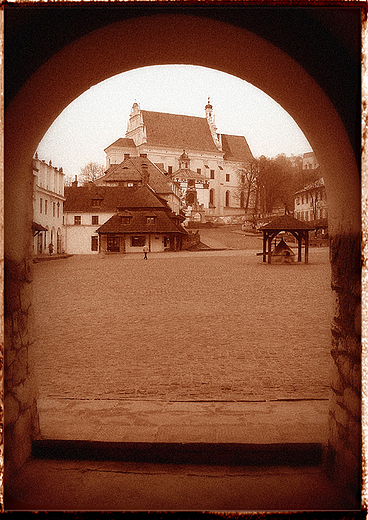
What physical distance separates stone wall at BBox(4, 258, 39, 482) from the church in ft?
160

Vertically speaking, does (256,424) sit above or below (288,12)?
below

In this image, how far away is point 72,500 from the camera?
2.62 m

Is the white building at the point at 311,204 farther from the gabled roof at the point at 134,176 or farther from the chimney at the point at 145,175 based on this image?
the gabled roof at the point at 134,176

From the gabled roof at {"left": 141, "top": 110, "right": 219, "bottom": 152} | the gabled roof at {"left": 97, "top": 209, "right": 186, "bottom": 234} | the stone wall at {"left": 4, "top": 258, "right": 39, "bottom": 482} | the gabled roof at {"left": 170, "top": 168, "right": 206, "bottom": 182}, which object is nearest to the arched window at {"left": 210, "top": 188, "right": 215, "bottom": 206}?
the gabled roof at {"left": 170, "top": 168, "right": 206, "bottom": 182}

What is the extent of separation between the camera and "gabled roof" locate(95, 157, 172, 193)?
41.9 metres

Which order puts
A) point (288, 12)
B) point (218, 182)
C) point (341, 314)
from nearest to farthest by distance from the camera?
point (288, 12) < point (341, 314) < point (218, 182)

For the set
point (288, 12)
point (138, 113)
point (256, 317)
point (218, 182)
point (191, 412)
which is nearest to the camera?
point (288, 12)

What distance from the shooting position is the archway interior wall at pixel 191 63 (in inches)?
102

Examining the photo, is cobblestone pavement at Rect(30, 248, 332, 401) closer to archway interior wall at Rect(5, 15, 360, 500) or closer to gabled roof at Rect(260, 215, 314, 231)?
archway interior wall at Rect(5, 15, 360, 500)

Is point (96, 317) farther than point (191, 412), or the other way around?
point (96, 317)

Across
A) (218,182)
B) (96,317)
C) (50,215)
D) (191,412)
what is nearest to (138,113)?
(218,182)

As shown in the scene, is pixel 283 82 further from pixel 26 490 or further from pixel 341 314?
pixel 26 490

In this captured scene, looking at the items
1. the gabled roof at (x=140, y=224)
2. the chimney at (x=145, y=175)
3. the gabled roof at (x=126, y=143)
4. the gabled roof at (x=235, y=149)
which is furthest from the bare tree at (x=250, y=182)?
the gabled roof at (x=126, y=143)

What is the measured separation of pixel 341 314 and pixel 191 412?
192 centimetres
